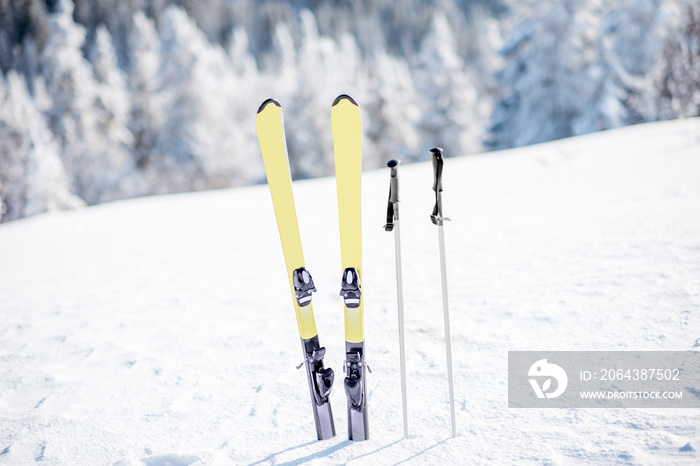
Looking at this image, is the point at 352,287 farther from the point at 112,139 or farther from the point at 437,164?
the point at 112,139

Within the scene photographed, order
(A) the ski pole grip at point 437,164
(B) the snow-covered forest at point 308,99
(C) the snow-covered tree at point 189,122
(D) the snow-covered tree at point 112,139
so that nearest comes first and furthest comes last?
(A) the ski pole grip at point 437,164 → (B) the snow-covered forest at point 308,99 → (C) the snow-covered tree at point 189,122 → (D) the snow-covered tree at point 112,139

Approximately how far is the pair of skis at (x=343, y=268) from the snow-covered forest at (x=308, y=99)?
17976 mm

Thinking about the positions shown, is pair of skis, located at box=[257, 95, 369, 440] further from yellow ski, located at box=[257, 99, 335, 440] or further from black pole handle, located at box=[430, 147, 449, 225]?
black pole handle, located at box=[430, 147, 449, 225]

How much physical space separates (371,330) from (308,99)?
79.5 ft

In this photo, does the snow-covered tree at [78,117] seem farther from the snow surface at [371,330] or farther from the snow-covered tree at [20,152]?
the snow surface at [371,330]

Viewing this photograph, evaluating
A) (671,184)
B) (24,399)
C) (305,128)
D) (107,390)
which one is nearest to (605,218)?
(671,184)

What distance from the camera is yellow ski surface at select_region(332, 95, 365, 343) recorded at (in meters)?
2.04

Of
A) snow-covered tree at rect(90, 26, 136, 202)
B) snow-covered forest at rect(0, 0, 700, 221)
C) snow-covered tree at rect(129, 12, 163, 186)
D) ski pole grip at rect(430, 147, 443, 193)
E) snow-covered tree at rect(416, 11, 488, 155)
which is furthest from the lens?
snow-covered tree at rect(416, 11, 488, 155)

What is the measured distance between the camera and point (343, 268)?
2.07m

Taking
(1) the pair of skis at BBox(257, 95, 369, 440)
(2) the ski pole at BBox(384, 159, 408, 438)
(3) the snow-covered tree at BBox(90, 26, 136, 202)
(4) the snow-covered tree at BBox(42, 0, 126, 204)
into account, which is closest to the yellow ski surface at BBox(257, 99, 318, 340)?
(1) the pair of skis at BBox(257, 95, 369, 440)

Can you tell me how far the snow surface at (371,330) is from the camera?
1.96m

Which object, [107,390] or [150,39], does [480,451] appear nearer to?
[107,390]

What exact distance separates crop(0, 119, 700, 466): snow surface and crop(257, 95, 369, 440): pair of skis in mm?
219

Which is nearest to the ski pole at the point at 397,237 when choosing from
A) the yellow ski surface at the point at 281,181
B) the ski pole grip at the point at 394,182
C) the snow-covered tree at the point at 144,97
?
the ski pole grip at the point at 394,182
